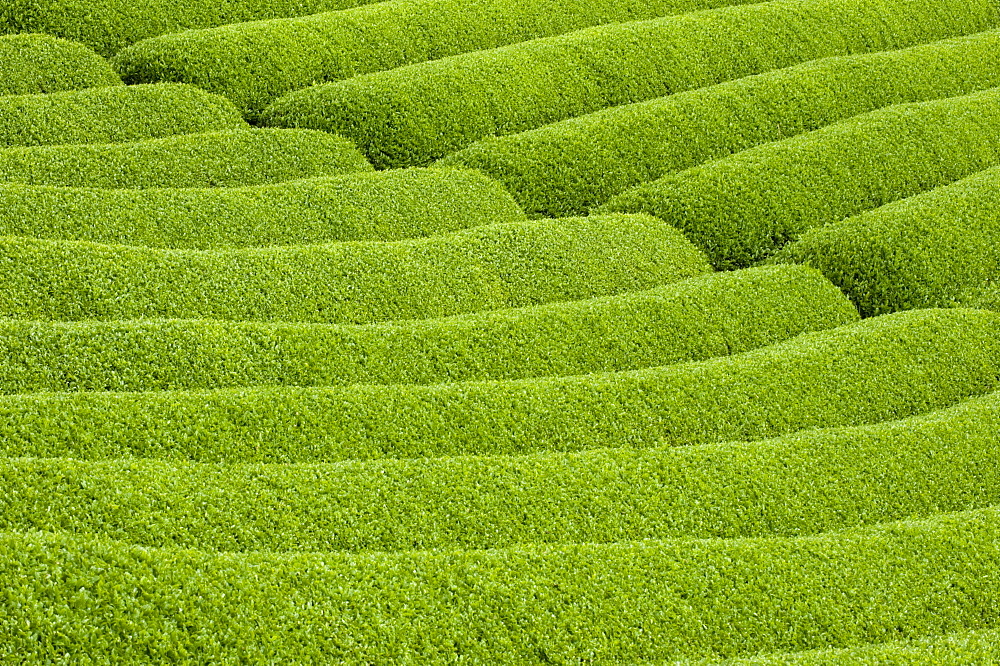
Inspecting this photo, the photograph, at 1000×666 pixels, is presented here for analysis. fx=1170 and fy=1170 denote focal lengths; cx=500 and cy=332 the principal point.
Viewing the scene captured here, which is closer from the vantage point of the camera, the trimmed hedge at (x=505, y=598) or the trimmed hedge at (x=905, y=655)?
the trimmed hedge at (x=505, y=598)

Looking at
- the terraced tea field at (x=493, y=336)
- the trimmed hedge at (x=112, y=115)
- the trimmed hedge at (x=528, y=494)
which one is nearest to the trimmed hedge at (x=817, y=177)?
the terraced tea field at (x=493, y=336)

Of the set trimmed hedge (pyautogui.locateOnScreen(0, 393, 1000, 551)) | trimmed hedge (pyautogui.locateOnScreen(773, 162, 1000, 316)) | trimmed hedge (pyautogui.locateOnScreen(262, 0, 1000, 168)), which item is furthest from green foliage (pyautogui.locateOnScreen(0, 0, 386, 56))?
trimmed hedge (pyautogui.locateOnScreen(0, 393, 1000, 551))

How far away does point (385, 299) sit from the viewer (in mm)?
14727

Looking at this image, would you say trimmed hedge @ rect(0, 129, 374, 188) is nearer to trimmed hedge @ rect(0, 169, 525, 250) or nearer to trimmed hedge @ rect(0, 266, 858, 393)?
trimmed hedge @ rect(0, 169, 525, 250)

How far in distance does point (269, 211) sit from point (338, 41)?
20.4ft

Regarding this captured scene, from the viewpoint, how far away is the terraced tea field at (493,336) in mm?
9430

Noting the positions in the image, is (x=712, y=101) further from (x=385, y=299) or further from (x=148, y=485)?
(x=148, y=485)

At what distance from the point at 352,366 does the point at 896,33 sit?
56.9 feet

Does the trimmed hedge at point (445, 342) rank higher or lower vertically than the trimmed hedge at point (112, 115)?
lower

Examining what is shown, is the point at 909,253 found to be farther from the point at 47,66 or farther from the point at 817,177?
the point at 47,66

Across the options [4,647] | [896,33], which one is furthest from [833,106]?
[4,647]

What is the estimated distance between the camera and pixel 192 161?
17344 mm

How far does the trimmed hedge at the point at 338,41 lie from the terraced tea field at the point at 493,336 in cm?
8

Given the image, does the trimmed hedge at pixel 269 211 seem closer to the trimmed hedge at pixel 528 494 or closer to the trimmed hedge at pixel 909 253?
the trimmed hedge at pixel 909 253
